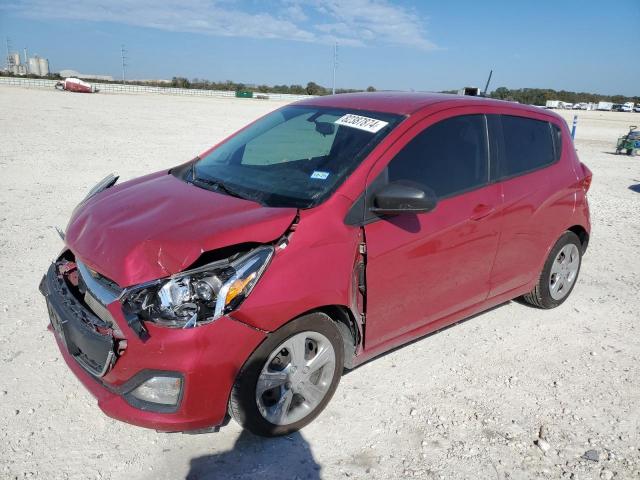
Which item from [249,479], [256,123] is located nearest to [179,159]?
[256,123]

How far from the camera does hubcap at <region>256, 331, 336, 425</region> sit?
273 centimetres

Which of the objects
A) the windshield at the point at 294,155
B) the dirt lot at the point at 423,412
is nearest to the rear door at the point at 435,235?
the windshield at the point at 294,155

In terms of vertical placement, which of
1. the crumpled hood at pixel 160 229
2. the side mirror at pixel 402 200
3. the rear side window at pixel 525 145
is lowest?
the crumpled hood at pixel 160 229

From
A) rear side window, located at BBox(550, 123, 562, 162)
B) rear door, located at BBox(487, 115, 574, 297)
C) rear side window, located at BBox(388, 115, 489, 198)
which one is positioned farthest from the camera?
rear side window, located at BBox(550, 123, 562, 162)

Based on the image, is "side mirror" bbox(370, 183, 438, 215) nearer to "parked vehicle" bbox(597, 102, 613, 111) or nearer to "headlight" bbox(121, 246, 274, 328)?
→ "headlight" bbox(121, 246, 274, 328)

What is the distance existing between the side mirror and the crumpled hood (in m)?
0.51

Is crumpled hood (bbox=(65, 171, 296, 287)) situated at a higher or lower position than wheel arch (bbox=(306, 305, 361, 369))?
higher

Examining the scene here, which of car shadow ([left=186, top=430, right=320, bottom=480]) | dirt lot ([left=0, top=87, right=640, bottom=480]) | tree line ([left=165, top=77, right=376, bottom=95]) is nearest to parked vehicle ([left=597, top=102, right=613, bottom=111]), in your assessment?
tree line ([left=165, top=77, right=376, bottom=95])

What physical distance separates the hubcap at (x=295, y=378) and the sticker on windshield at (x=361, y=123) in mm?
1326

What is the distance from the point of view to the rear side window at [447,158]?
3227 millimetres

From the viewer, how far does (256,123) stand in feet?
13.7

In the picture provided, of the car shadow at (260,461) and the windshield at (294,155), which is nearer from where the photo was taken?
the car shadow at (260,461)

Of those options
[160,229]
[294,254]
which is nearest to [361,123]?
[294,254]

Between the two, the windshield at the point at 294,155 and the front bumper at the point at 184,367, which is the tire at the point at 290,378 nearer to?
the front bumper at the point at 184,367
